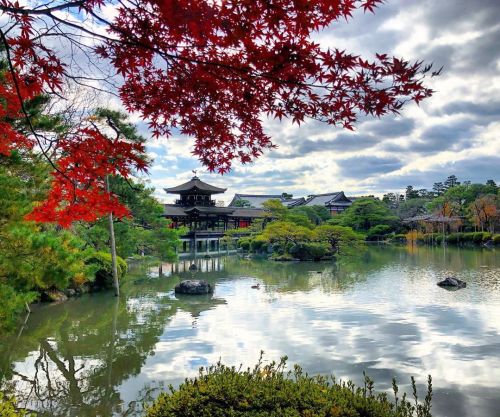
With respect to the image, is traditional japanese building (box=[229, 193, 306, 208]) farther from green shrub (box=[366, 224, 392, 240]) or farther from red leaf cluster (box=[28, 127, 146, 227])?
red leaf cluster (box=[28, 127, 146, 227])

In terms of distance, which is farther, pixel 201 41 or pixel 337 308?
pixel 337 308

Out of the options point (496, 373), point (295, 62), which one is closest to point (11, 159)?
point (295, 62)

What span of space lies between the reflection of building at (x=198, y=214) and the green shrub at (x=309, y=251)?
10235 millimetres

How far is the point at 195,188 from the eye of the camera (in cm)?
3625

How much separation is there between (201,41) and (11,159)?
5.56 m

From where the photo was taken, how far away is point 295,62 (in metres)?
2.75

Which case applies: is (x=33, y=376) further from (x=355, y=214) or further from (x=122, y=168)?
(x=355, y=214)

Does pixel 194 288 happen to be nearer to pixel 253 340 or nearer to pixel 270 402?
pixel 253 340

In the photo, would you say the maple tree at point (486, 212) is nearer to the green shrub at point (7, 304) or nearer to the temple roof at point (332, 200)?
the temple roof at point (332, 200)

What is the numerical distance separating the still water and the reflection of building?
1934 cm

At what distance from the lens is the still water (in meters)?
5.77

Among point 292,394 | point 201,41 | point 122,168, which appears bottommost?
point 292,394

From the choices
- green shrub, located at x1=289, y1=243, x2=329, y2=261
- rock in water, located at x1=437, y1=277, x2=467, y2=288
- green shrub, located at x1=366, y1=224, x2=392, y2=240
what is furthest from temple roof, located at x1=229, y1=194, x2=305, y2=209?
rock in water, located at x1=437, y1=277, x2=467, y2=288

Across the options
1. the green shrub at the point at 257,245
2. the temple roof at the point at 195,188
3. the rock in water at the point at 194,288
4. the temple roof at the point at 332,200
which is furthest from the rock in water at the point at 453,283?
the temple roof at the point at 332,200
